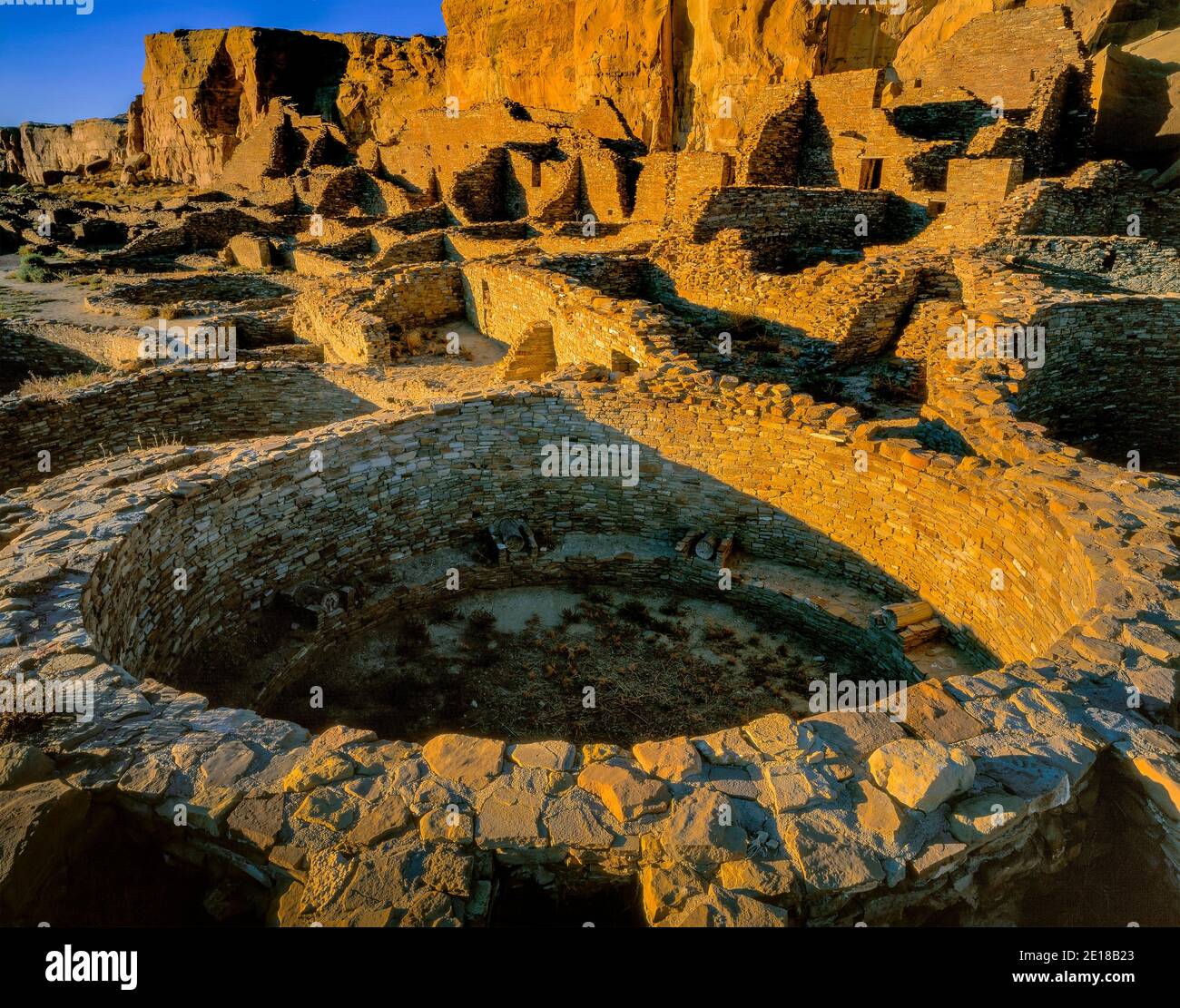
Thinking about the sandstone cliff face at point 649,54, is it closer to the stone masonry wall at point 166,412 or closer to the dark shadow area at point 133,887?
the stone masonry wall at point 166,412

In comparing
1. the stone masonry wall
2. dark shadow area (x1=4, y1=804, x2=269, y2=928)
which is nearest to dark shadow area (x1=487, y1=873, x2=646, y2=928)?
dark shadow area (x1=4, y1=804, x2=269, y2=928)

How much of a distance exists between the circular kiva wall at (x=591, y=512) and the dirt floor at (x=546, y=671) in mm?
781

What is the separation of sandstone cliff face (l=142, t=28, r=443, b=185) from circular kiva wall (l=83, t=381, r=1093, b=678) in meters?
35.8

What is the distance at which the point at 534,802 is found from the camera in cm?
346

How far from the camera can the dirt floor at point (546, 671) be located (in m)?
6.21

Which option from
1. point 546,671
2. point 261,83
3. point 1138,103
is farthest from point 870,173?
point 261,83

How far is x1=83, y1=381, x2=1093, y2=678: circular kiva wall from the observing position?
584cm

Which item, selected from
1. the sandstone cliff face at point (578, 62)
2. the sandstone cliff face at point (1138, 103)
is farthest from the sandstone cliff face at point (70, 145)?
the sandstone cliff face at point (1138, 103)

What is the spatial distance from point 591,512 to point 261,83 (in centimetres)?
4917

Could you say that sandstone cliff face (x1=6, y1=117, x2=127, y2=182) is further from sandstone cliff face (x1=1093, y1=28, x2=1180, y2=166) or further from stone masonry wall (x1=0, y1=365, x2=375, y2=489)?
sandstone cliff face (x1=1093, y1=28, x2=1180, y2=166)

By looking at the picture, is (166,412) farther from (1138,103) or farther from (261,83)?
(261,83)

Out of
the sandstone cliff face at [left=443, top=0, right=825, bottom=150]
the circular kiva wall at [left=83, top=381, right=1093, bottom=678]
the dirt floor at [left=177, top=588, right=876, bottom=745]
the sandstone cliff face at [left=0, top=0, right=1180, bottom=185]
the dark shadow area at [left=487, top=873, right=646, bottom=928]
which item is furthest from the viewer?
the sandstone cliff face at [left=443, top=0, right=825, bottom=150]
